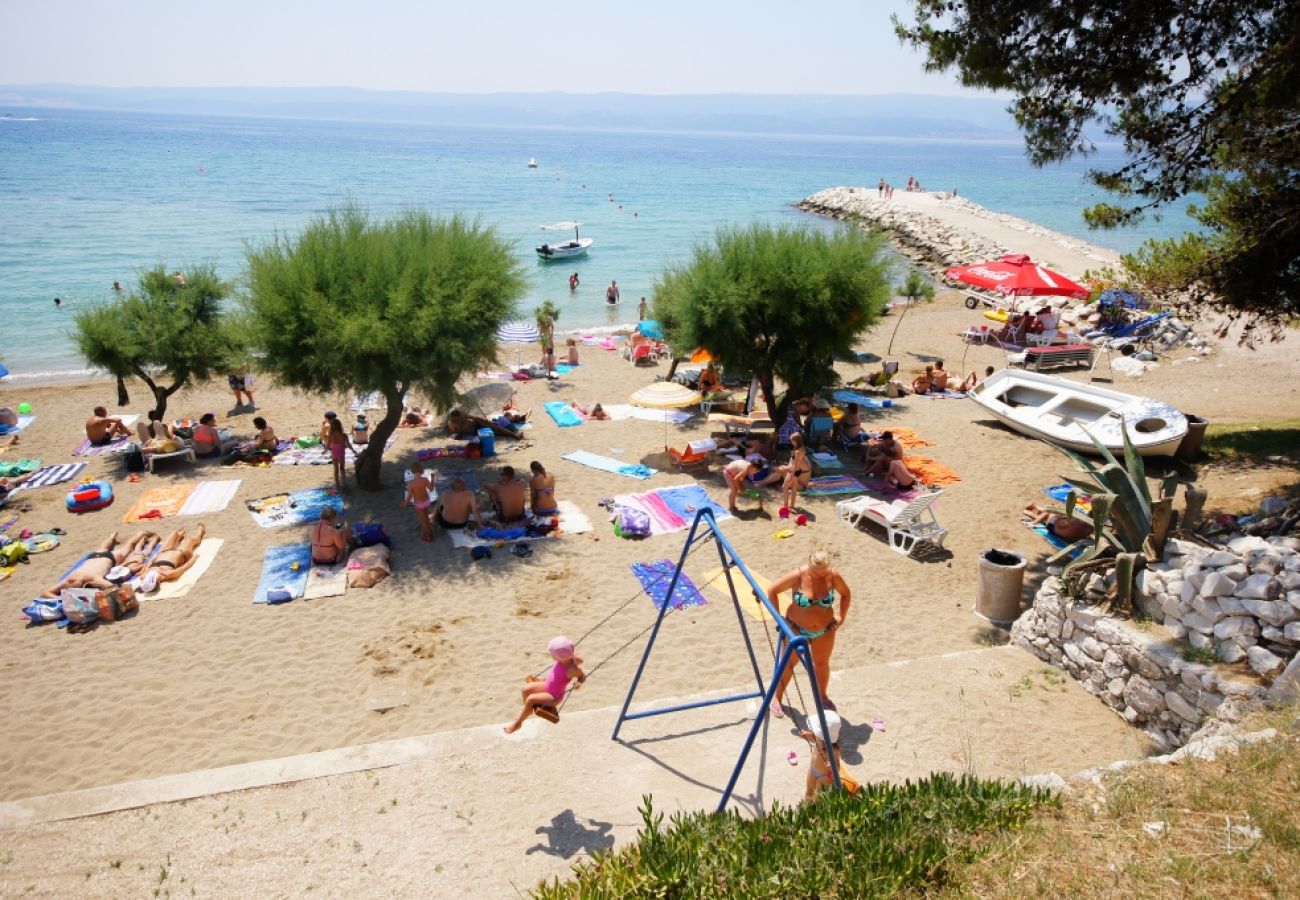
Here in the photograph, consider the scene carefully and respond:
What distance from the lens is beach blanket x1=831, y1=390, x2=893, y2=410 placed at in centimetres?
1847

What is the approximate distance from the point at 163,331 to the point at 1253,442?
69.2 feet

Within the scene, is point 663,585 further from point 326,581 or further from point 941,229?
point 941,229

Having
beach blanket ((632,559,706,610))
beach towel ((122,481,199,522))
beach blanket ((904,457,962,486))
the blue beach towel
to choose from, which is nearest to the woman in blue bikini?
beach blanket ((632,559,706,610))

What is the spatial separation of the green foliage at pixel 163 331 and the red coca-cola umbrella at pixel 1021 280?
61.3 feet

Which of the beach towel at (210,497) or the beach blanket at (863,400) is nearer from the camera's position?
the beach towel at (210,497)

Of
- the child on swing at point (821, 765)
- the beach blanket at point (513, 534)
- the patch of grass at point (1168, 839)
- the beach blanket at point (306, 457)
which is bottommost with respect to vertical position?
the beach blanket at point (306, 457)

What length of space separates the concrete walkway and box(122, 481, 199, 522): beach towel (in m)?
7.07

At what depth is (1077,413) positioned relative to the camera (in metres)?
15.7

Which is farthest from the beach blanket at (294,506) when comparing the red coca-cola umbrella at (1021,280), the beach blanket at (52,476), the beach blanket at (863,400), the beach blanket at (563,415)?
the red coca-cola umbrella at (1021,280)

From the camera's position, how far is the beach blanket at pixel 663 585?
394 inches

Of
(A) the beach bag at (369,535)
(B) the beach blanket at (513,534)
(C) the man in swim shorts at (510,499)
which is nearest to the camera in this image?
(A) the beach bag at (369,535)

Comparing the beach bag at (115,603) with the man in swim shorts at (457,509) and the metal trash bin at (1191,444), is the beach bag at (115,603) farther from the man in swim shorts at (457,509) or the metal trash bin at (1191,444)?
the metal trash bin at (1191,444)

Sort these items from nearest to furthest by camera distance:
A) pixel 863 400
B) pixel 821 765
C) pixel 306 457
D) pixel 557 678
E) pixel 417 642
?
pixel 821 765
pixel 557 678
pixel 417 642
pixel 306 457
pixel 863 400

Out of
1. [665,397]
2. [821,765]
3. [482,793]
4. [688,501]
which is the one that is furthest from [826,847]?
[665,397]
